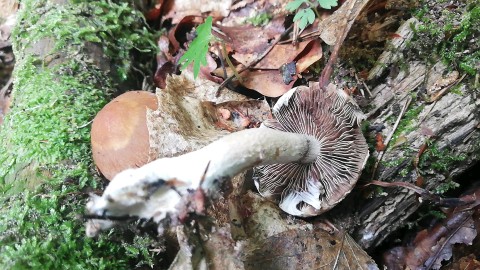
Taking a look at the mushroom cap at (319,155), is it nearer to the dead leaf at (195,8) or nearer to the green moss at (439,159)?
the green moss at (439,159)

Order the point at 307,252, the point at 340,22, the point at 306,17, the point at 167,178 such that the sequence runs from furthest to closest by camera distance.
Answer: the point at 306,17
the point at 340,22
the point at 307,252
the point at 167,178

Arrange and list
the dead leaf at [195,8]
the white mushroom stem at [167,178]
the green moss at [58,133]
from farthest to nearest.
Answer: the dead leaf at [195,8] → the green moss at [58,133] → the white mushroom stem at [167,178]

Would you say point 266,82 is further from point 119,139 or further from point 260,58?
point 119,139

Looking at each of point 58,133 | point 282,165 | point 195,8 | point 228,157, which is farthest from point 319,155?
point 195,8

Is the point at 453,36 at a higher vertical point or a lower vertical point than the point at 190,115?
higher

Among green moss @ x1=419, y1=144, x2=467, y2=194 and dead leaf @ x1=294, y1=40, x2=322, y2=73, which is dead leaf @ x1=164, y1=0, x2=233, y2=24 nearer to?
dead leaf @ x1=294, y1=40, x2=322, y2=73

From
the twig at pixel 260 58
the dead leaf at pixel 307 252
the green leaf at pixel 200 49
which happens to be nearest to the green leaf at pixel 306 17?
the twig at pixel 260 58

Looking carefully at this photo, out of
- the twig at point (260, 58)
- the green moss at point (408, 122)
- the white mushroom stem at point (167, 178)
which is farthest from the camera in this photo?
the twig at point (260, 58)

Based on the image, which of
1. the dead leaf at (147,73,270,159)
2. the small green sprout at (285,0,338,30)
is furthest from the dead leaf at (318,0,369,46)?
the dead leaf at (147,73,270,159)
